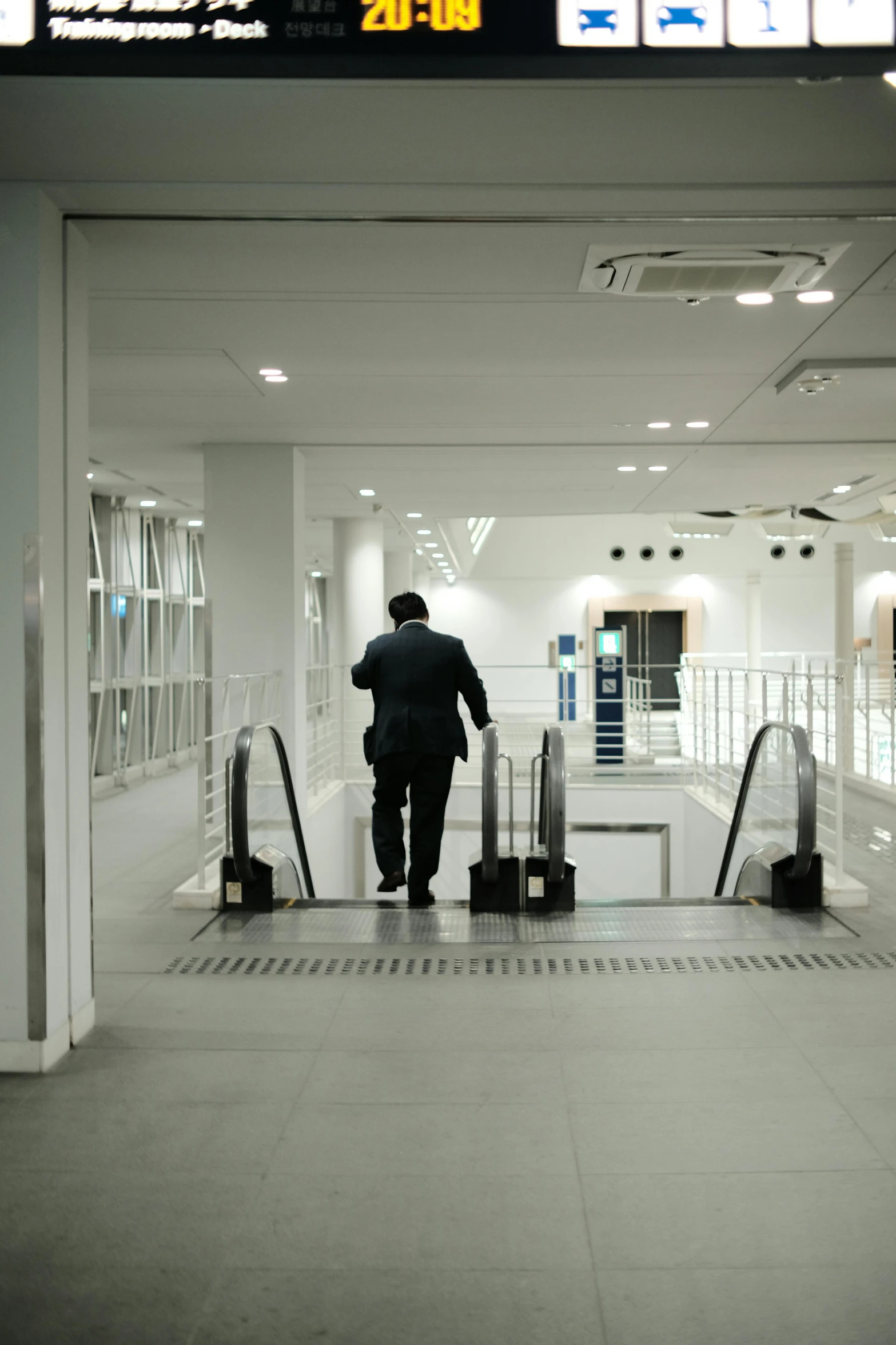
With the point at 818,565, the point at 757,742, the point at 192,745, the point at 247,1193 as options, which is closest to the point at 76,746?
the point at 247,1193

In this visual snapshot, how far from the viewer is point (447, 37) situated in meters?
2.24

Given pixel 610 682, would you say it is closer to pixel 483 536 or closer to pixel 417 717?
pixel 417 717

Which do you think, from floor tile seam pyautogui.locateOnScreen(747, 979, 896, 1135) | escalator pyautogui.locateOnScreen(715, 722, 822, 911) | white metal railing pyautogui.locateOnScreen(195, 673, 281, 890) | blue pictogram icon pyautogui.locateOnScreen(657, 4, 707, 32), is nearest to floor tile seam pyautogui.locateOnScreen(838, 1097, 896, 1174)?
floor tile seam pyautogui.locateOnScreen(747, 979, 896, 1135)

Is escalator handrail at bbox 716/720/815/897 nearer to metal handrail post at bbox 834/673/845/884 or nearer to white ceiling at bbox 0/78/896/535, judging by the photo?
metal handrail post at bbox 834/673/845/884

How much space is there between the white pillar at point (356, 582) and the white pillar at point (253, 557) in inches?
167

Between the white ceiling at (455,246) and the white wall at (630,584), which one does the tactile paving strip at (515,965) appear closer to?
the white ceiling at (455,246)

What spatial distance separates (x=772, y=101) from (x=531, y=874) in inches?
139

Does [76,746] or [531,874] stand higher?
[76,746]

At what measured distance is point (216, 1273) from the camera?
2213 millimetres

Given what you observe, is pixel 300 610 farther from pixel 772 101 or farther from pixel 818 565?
pixel 818 565

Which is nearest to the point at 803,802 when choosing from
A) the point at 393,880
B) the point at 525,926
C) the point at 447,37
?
the point at 525,926

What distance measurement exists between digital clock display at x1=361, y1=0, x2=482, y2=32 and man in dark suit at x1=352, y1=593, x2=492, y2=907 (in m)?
3.09

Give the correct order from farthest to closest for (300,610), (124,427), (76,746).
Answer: (300,610)
(124,427)
(76,746)

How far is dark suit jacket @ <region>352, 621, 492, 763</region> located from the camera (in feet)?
17.2
